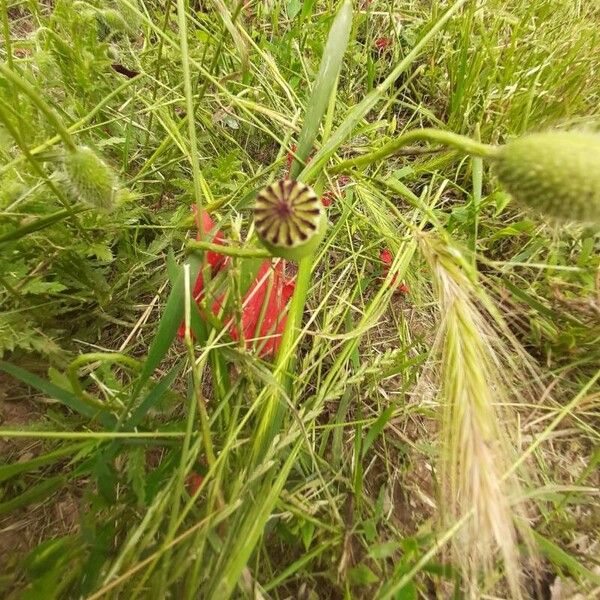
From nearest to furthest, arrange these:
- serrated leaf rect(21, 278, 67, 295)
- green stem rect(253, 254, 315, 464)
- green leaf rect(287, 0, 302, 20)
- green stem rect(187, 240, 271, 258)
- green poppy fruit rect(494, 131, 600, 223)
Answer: green poppy fruit rect(494, 131, 600, 223) < green stem rect(187, 240, 271, 258) < green stem rect(253, 254, 315, 464) < serrated leaf rect(21, 278, 67, 295) < green leaf rect(287, 0, 302, 20)

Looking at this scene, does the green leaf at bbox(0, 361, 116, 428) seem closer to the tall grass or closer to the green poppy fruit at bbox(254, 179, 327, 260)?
the tall grass

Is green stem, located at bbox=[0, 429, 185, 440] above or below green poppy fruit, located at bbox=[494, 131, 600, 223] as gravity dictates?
below

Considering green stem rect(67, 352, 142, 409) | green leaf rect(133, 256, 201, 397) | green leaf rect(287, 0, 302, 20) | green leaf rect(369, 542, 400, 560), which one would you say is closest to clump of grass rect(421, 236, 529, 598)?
green leaf rect(369, 542, 400, 560)

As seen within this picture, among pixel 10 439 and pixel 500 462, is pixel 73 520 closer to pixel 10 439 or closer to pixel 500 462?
pixel 10 439

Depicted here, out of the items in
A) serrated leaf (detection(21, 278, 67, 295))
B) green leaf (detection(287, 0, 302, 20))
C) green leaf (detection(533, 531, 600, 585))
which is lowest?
green leaf (detection(533, 531, 600, 585))

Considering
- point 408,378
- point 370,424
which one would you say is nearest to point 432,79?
point 408,378

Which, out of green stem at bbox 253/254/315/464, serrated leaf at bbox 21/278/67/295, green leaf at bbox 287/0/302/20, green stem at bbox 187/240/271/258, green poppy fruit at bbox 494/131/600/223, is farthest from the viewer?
green leaf at bbox 287/0/302/20

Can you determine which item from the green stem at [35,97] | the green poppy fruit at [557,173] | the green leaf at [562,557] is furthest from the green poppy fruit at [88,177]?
the green leaf at [562,557]
